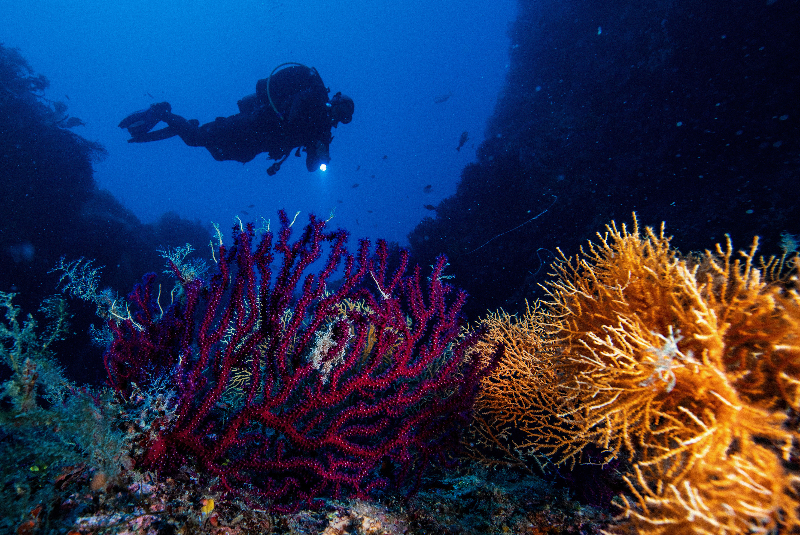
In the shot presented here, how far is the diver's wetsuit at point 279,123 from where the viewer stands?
30.6 ft

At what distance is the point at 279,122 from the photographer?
9812 millimetres

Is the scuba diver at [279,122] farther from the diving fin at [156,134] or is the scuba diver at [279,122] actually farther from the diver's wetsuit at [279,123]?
the diving fin at [156,134]

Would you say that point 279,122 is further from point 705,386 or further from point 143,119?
point 705,386

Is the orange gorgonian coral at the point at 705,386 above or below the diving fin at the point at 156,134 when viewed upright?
below

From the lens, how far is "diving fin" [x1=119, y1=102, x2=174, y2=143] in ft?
36.5

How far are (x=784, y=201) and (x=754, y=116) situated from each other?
317 centimetres

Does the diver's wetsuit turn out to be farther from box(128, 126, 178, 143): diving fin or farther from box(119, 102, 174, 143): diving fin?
box(119, 102, 174, 143): diving fin

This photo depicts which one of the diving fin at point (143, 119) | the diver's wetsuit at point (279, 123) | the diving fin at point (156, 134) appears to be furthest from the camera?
the diving fin at point (156, 134)

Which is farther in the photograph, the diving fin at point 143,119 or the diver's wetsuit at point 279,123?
the diving fin at point 143,119

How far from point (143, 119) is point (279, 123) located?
17.8 ft

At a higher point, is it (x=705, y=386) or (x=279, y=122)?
(x=279, y=122)

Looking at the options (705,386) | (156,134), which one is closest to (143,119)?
(156,134)

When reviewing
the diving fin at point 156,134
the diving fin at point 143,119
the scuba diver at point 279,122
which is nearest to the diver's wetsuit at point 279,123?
the scuba diver at point 279,122

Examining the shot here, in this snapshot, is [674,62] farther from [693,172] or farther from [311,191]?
[311,191]
